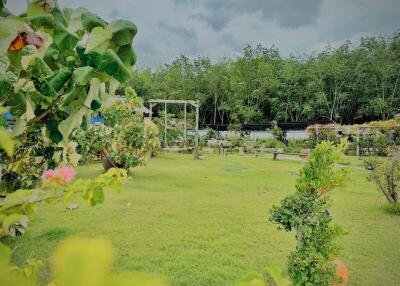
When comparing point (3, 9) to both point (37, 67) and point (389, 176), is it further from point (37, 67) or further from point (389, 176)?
point (389, 176)

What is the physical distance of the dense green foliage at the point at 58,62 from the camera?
2.03ft

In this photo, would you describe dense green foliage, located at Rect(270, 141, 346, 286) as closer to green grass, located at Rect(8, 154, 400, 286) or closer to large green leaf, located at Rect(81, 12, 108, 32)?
green grass, located at Rect(8, 154, 400, 286)

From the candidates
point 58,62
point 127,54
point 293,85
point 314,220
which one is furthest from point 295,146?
point 127,54

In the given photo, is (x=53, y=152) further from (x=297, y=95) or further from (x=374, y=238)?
(x=297, y=95)

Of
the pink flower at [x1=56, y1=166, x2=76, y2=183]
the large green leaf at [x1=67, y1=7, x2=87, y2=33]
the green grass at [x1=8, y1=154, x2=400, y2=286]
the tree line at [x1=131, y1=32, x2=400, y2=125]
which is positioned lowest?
the green grass at [x1=8, y1=154, x2=400, y2=286]

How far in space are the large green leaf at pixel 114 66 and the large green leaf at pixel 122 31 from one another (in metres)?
0.04

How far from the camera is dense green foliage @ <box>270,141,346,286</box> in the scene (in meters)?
2.59

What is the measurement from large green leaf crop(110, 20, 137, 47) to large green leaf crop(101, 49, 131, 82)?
0.04 m

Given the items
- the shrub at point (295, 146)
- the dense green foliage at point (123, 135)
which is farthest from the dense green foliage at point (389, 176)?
the shrub at point (295, 146)

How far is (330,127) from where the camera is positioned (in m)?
20.8

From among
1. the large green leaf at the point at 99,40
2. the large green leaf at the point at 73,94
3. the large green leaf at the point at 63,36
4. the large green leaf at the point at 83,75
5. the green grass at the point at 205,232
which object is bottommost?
the green grass at the point at 205,232

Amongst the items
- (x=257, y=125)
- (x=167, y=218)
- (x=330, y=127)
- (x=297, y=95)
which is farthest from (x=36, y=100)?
(x=297, y=95)

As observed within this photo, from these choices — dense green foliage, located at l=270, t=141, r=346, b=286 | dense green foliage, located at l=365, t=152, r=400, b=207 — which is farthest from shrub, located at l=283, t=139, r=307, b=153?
dense green foliage, located at l=270, t=141, r=346, b=286

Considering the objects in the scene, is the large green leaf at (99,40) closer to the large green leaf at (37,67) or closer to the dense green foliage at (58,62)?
the dense green foliage at (58,62)
